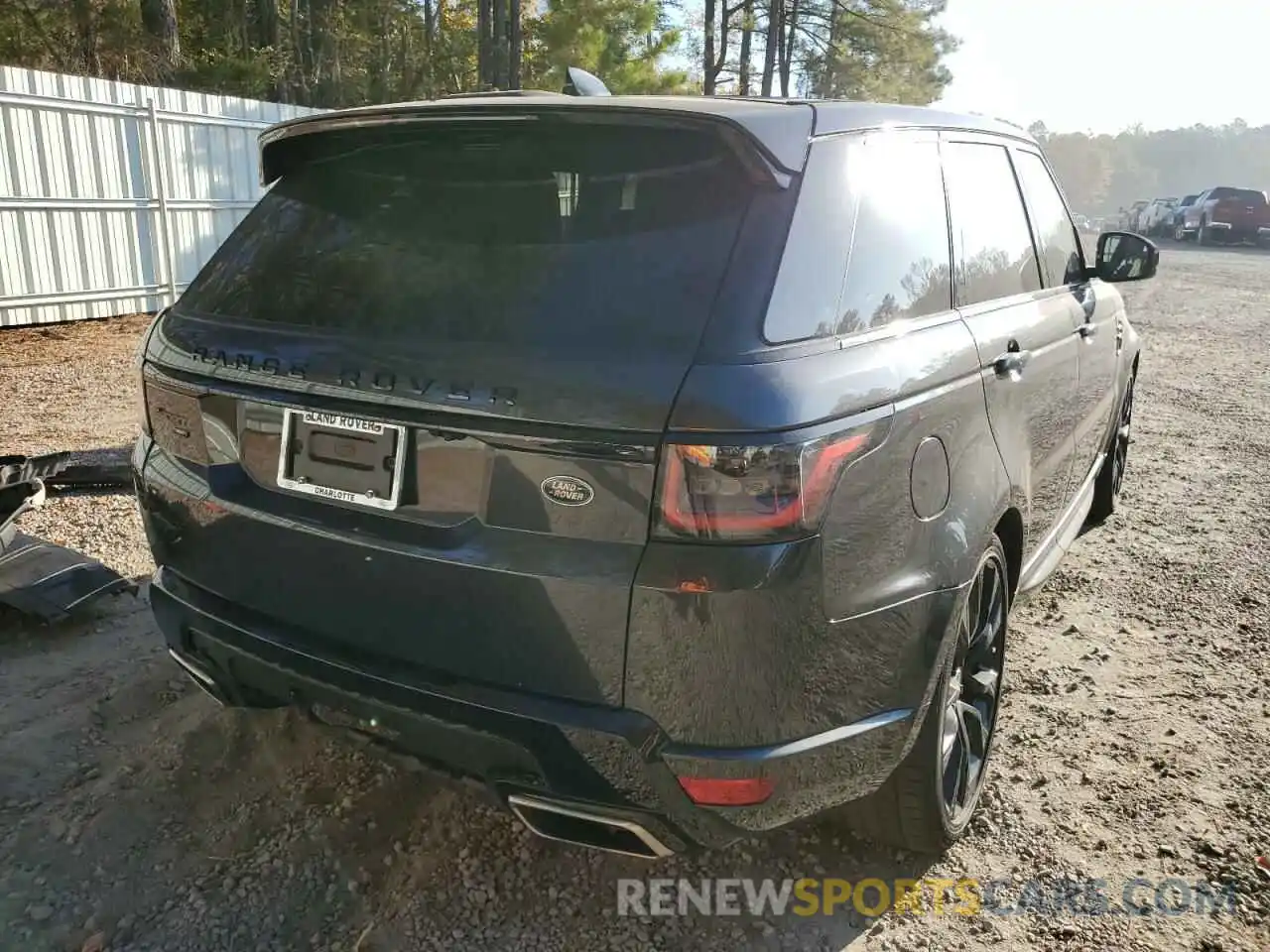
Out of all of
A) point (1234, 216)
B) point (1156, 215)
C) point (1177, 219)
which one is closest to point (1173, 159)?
point (1156, 215)

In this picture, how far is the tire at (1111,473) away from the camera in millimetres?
5047

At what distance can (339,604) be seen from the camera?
2045mm

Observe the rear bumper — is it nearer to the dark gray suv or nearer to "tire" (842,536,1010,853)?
the dark gray suv

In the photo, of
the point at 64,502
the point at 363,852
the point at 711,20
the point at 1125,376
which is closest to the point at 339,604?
the point at 363,852

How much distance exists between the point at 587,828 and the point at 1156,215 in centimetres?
4035

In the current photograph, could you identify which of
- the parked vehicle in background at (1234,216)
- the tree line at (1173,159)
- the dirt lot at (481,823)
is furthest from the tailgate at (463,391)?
the tree line at (1173,159)

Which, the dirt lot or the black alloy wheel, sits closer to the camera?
the dirt lot

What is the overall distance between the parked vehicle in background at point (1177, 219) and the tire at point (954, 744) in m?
35.8

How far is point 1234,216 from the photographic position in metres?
30.3

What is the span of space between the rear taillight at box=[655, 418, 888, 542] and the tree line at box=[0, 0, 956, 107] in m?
16.4

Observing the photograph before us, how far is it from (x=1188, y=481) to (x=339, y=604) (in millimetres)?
5787

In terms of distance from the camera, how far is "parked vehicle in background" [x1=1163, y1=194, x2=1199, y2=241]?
32875 millimetres
